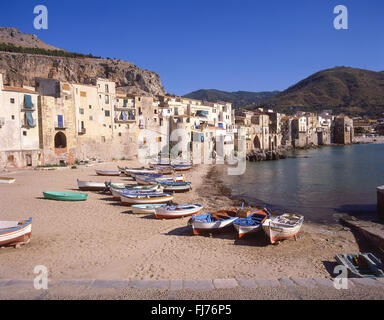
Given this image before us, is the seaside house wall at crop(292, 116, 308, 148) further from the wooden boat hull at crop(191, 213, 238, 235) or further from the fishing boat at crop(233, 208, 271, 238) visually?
the wooden boat hull at crop(191, 213, 238, 235)

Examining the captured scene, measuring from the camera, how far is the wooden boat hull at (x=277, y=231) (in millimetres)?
12125

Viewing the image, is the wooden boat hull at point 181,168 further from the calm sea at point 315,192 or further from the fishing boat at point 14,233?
the fishing boat at point 14,233

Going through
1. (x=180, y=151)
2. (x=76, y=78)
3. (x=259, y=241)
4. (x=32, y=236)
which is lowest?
(x=259, y=241)

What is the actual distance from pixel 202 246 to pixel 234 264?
2.13 m

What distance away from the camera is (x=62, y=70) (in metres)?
69.6

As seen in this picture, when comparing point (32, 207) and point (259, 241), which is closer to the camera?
point (259, 241)

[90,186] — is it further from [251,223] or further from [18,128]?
[18,128]

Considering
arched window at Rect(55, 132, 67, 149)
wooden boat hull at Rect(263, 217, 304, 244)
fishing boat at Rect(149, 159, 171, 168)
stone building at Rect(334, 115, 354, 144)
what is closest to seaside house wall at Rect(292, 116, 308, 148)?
stone building at Rect(334, 115, 354, 144)

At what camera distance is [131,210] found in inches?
674

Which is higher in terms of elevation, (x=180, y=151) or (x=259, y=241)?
(x=180, y=151)
